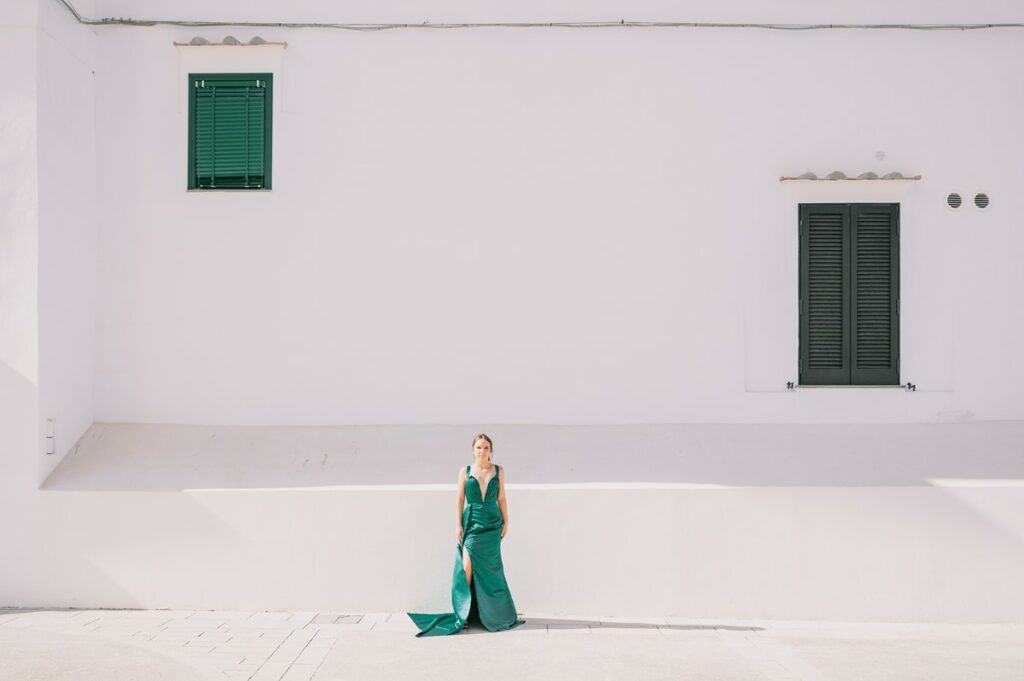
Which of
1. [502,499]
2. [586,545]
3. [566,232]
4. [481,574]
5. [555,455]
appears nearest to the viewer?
[481,574]

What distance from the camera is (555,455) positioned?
8.08m

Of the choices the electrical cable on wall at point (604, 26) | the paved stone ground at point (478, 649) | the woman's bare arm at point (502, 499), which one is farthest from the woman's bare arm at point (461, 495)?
the electrical cable on wall at point (604, 26)

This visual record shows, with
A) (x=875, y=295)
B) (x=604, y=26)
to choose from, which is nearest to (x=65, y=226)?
(x=604, y=26)

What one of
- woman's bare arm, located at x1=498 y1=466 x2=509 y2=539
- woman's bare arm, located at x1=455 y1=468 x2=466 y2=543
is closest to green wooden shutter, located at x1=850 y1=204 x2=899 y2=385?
woman's bare arm, located at x1=498 y1=466 x2=509 y2=539

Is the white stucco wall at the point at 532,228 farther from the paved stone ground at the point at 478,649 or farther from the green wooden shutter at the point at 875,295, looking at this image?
the paved stone ground at the point at 478,649

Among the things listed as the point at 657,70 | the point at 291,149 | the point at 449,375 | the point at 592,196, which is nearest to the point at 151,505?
the point at 449,375

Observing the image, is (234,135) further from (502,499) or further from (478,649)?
(478,649)

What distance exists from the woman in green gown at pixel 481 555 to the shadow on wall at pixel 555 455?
0.47 meters

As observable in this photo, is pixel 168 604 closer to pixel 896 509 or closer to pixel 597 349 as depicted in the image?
pixel 597 349

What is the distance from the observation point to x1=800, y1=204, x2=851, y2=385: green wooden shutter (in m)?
8.41

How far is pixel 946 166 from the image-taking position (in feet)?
27.6

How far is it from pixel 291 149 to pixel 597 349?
3.05 meters

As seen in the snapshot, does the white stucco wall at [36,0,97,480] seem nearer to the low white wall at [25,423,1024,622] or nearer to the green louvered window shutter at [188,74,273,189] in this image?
the low white wall at [25,423,1024,622]

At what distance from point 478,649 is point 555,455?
1896mm
